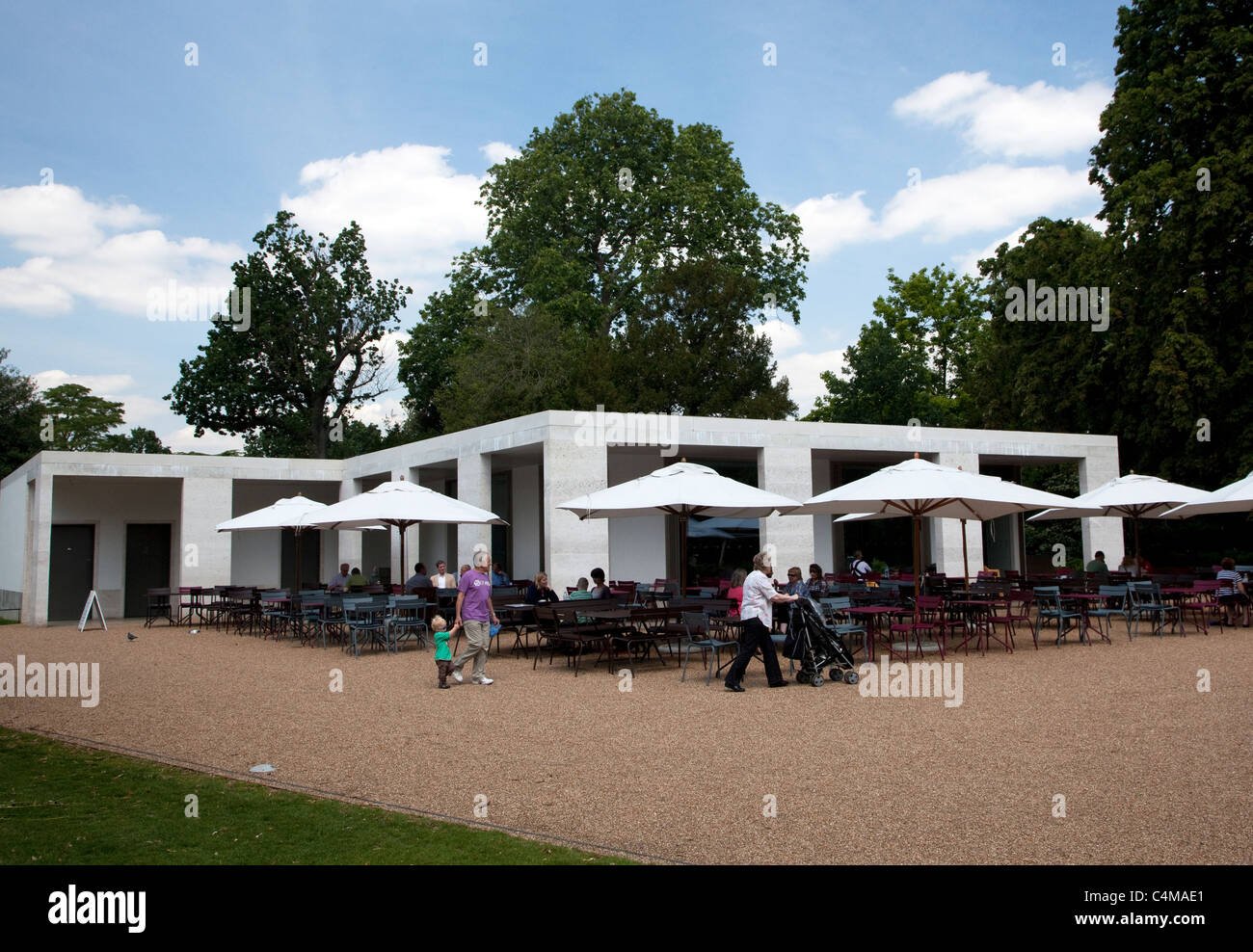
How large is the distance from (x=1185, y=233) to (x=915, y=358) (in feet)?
48.8

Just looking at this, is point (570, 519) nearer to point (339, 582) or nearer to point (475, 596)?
point (339, 582)

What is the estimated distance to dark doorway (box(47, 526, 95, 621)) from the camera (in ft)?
78.8

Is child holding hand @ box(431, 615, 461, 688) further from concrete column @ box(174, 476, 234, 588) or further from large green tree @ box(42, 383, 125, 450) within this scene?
large green tree @ box(42, 383, 125, 450)

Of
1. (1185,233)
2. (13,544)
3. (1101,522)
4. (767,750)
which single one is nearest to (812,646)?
(767,750)

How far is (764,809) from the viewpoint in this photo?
5.61 metres

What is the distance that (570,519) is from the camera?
17.5 metres

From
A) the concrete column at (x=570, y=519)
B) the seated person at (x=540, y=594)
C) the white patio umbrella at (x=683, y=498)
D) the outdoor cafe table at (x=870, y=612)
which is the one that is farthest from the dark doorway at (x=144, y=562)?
the outdoor cafe table at (x=870, y=612)

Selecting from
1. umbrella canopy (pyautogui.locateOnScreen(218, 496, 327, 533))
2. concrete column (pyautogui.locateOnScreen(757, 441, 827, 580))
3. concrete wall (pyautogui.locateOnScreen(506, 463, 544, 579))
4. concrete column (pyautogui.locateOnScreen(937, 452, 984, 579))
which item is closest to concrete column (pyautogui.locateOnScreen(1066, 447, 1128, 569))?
concrete column (pyautogui.locateOnScreen(937, 452, 984, 579))

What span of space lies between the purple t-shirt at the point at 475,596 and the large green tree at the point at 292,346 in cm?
3171

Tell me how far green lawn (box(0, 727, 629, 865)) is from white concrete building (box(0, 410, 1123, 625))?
11.0 metres

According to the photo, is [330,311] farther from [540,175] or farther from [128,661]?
[128,661]
